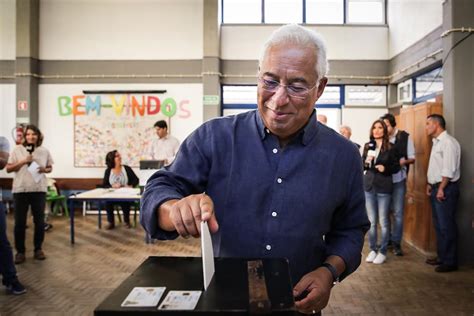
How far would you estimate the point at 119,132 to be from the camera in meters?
8.86

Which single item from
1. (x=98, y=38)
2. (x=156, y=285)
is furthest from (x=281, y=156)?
(x=98, y=38)

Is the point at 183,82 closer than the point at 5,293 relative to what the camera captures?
No

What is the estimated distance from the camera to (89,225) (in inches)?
292

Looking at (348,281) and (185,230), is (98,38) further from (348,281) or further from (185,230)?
(185,230)

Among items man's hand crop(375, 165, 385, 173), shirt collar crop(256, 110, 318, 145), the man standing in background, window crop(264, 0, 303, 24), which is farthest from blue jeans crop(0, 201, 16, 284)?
window crop(264, 0, 303, 24)

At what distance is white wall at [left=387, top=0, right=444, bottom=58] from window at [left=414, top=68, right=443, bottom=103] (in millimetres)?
639

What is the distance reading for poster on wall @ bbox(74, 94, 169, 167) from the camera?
8.84m

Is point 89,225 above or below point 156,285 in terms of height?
below

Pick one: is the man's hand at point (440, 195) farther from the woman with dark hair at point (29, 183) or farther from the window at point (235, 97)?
the window at point (235, 97)

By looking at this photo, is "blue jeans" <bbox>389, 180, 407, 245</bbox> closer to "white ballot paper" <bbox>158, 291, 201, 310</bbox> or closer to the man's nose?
the man's nose

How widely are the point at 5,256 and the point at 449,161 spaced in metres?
4.58

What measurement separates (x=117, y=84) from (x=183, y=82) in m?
1.40

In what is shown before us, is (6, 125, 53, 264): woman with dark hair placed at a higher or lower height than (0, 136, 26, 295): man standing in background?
higher

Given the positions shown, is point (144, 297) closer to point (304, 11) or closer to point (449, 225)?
point (449, 225)
